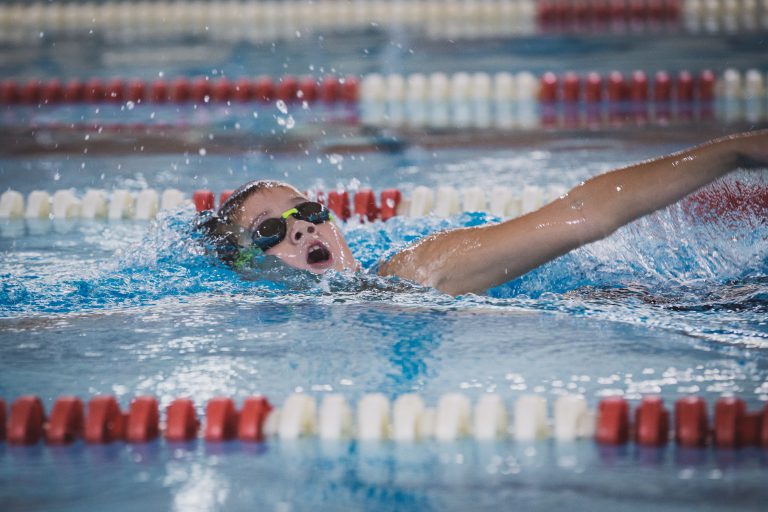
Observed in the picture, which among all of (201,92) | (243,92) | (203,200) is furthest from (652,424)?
(201,92)

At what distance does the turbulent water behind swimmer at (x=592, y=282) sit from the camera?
3176 mm

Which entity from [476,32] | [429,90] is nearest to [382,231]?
[429,90]

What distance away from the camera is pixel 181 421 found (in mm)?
2545

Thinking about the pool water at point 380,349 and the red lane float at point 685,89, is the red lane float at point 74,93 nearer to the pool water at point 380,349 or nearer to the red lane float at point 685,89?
the pool water at point 380,349

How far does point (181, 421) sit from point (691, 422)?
3.67ft

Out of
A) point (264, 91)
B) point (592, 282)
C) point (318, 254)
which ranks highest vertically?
point (264, 91)

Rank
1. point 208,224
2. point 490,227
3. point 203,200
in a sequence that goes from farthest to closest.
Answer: point 203,200 < point 208,224 < point 490,227

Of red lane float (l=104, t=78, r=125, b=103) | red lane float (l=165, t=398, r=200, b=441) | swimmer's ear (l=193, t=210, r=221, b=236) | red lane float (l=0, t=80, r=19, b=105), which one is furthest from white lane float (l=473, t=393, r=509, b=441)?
red lane float (l=0, t=80, r=19, b=105)

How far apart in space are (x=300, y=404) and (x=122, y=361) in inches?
26.4

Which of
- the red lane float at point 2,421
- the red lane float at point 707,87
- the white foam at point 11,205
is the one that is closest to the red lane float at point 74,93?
the white foam at point 11,205

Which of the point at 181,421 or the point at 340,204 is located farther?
the point at 340,204

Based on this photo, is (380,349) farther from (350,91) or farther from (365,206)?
(350,91)

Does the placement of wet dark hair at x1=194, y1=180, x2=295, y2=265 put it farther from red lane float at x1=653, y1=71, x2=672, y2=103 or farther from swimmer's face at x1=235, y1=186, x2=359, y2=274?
red lane float at x1=653, y1=71, x2=672, y2=103

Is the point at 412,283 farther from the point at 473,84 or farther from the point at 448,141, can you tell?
the point at 473,84
